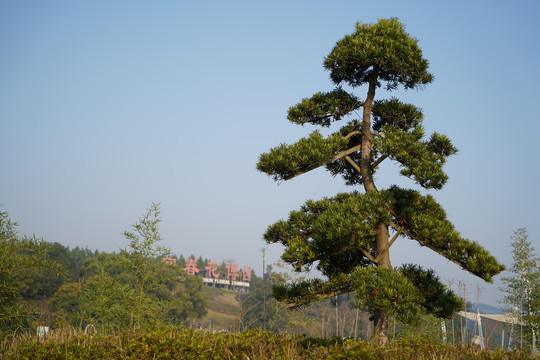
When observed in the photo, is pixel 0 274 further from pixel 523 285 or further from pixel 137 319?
pixel 523 285

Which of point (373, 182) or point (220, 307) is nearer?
point (373, 182)

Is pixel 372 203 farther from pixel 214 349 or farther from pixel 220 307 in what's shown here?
pixel 220 307

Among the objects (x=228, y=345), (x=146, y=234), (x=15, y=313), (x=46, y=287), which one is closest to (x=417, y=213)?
(x=228, y=345)

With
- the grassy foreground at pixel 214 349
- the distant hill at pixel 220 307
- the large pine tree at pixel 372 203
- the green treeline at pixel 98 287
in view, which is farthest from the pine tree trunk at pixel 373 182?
the distant hill at pixel 220 307

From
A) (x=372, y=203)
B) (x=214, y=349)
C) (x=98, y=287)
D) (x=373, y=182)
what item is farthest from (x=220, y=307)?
(x=214, y=349)

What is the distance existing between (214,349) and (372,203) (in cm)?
293

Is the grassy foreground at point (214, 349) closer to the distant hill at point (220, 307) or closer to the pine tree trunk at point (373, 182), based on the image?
the pine tree trunk at point (373, 182)

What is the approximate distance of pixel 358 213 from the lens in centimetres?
597

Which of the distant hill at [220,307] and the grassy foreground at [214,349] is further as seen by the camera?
the distant hill at [220,307]

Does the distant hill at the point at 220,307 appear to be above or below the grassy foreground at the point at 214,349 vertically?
below

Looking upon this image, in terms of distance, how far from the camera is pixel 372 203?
6191 mm

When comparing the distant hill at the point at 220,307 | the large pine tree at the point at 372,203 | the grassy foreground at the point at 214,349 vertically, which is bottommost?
the distant hill at the point at 220,307

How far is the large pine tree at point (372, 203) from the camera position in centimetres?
581

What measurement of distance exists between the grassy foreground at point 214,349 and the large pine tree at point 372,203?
78 centimetres
